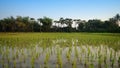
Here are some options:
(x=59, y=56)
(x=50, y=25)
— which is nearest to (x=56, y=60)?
(x=59, y=56)

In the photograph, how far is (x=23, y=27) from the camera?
211 ft

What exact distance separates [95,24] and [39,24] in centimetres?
3085

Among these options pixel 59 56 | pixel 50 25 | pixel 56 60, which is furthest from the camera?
pixel 50 25

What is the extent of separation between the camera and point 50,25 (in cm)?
7650

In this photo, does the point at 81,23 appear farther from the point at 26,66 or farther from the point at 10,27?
the point at 26,66

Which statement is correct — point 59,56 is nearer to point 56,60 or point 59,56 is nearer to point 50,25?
point 56,60

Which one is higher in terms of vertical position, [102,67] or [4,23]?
[4,23]

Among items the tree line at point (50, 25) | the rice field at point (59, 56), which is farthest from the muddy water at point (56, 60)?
the tree line at point (50, 25)

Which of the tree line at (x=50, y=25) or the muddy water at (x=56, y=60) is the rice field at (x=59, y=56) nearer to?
the muddy water at (x=56, y=60)

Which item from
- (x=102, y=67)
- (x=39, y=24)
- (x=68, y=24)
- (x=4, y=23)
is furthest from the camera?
(x=68, y=24)

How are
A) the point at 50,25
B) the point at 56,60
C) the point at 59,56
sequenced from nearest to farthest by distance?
the point at 56,60
the point at 59,56
the point at 50,25

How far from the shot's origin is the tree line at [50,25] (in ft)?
209

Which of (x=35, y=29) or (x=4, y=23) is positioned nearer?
(x=4, y=23)

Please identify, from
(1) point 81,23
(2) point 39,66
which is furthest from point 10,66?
(1) point 81,23
